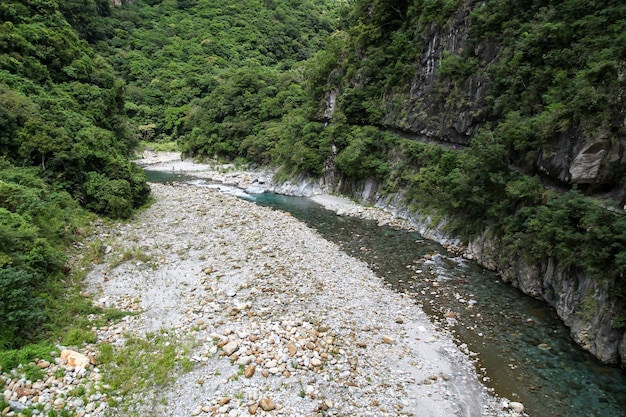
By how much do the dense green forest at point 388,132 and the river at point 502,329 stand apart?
176cm

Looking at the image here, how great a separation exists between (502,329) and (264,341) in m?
8.03

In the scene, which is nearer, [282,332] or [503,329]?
[282,332]

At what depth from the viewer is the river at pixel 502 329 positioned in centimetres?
882

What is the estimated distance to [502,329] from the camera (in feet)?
38.4

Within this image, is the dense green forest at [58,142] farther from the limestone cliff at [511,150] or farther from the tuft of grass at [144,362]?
the limestone cliff at [511,150]

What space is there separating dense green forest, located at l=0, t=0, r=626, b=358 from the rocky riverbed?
2.16 metres

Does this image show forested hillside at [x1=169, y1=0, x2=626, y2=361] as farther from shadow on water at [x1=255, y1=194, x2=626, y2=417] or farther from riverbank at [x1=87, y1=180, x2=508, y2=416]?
riverbank at [x1=87, y1=180, x2=508, y2=416]

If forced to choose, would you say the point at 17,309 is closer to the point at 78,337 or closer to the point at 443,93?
the point at 78,337

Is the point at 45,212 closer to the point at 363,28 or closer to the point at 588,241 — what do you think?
the point at 588,241

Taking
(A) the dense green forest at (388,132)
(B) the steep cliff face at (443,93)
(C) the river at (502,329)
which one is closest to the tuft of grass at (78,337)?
(A) the dense green forest at (388,132)

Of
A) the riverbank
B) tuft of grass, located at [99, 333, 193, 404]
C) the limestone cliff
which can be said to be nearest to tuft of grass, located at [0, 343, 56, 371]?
tuft of grass, located at [99, 333, 193, 404]

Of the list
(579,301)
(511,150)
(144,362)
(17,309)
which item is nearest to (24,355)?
(17,309)

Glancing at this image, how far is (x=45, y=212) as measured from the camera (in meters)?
14.6

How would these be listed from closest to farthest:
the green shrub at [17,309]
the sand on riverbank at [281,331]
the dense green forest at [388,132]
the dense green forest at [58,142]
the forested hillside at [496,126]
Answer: the sand on riverbank at [281,331], the green shrub at [17,309], the dense green forest at [58,142], the dense green forest at [388,132], the forested hillside at [496,126]
